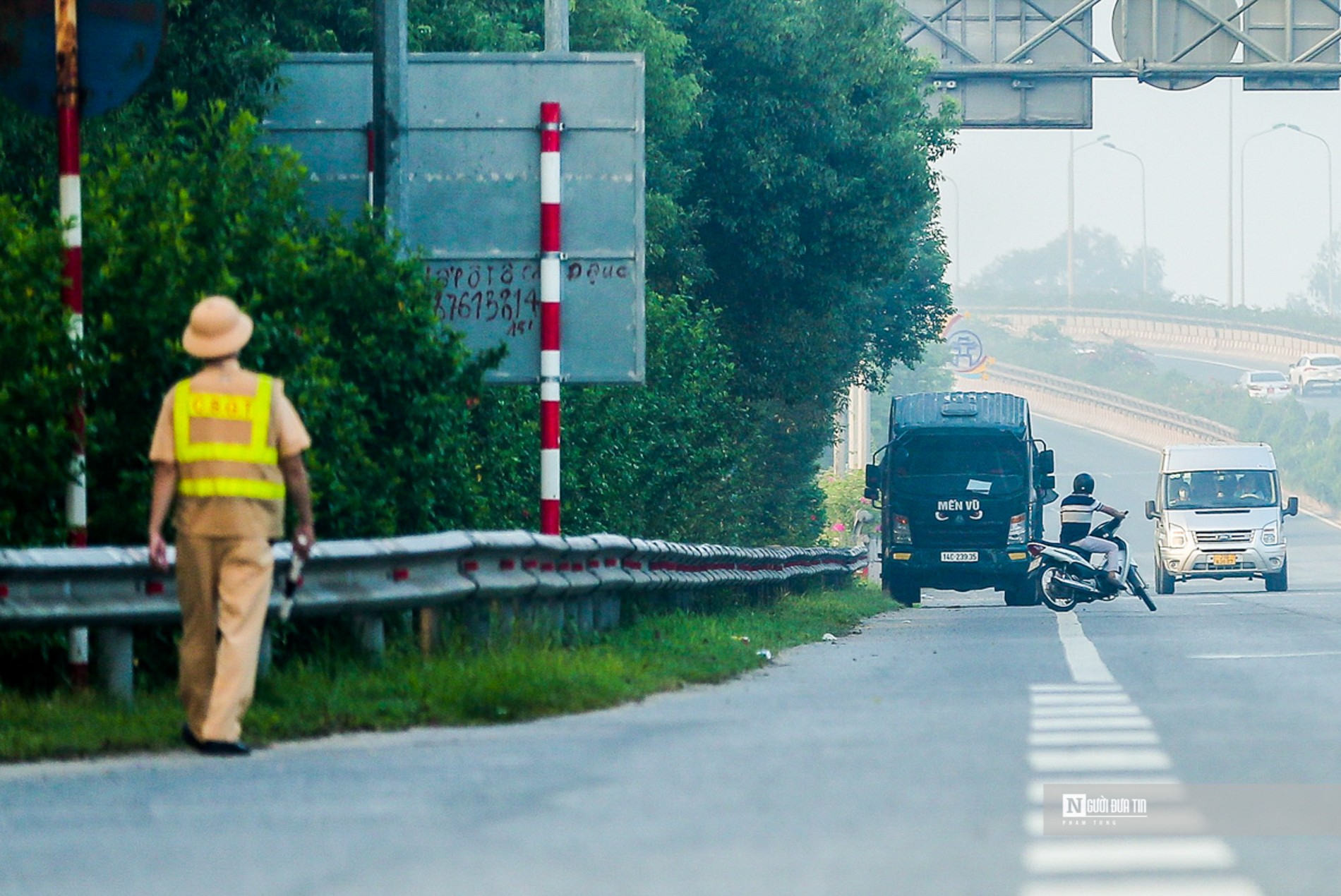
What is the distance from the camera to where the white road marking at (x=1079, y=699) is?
11.6 metres

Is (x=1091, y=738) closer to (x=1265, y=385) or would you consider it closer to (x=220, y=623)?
(x=220, y=623)

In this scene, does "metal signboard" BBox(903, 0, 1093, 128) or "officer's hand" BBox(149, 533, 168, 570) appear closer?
"officer's hand" BBox(149, 533, 168, 570)

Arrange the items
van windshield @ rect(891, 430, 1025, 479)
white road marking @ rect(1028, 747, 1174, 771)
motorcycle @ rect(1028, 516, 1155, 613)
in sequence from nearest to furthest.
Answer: white road marking @ rect(1028, 747, 1174, 771) < motorcycle @ rect(1028, 516, 1155, 613) < van windshield @ rect(891, 430, 1025, 479)

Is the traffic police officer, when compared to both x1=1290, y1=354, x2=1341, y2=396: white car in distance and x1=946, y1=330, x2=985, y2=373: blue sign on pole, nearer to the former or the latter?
x1=946, y1=330, x2=985, y2=373: blue sign on pole

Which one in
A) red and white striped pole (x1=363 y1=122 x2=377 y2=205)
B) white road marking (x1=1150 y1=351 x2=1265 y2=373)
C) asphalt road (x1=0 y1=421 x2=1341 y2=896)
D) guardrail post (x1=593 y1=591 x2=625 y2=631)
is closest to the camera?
asphalt road (x1=0 y1=421 x2=1341 y2=896)

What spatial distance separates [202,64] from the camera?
18.5 metres

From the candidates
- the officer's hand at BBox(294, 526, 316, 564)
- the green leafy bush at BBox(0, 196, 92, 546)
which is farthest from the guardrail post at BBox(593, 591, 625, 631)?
the officer's hand at BBox(294, 526, 316, 564)

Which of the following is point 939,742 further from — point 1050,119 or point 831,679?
point 1050,119

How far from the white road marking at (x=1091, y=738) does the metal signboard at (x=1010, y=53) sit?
26.9 meters

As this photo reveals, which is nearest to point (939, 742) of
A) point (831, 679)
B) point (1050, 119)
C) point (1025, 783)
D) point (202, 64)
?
point (1025, 783)

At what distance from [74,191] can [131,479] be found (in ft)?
4.79

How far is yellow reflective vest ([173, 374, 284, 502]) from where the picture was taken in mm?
9547

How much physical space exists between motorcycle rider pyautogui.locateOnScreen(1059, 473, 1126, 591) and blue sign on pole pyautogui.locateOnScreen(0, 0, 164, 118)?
64.7 feet

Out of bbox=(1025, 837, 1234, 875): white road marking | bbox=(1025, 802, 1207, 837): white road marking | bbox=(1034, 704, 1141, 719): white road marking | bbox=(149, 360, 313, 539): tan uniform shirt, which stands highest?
bbox=(149, 360, 313, 539): tan uniform shirt
